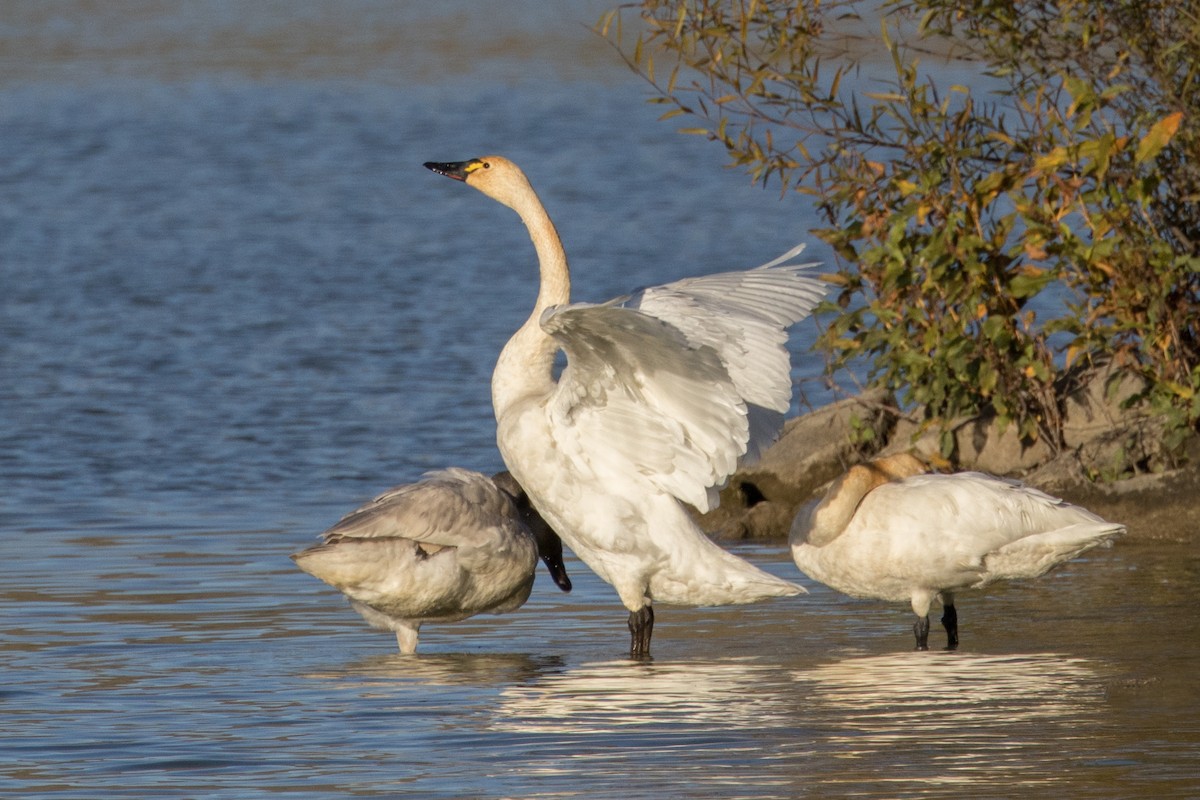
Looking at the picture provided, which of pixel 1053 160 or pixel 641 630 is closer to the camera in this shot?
pixel 641 630

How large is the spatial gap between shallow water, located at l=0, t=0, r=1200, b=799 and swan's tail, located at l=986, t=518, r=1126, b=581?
0.25m

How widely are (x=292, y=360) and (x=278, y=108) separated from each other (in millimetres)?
18422

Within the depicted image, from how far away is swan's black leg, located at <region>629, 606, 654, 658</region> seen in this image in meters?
7.87

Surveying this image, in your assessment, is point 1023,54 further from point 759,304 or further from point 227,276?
point 227,276

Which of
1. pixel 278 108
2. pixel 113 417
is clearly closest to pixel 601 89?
pixel 278 108

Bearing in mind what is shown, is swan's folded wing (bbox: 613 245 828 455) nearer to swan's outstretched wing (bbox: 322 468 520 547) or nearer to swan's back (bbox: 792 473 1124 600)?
swan's back (bbox: 792 473 1124 600)

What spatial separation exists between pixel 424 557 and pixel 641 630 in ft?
2.80

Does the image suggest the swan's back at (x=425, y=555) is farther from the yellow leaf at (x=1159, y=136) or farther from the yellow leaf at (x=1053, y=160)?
the yellow leaf at (x=1159, y=136)

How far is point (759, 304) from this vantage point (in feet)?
25.8

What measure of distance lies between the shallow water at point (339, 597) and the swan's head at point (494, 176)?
173cm

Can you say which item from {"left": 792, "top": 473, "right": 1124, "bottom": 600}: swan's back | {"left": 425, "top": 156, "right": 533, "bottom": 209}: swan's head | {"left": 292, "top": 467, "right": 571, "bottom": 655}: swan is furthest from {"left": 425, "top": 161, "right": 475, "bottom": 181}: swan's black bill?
{"left": 792, "top": 473, "right": 1124, "bottom": 600}: swan's back

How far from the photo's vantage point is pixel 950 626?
7980mm

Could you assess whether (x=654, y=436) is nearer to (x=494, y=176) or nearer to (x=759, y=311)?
(x=759, y=311)

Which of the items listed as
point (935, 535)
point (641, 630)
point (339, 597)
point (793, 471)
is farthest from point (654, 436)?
point (793, 471)
